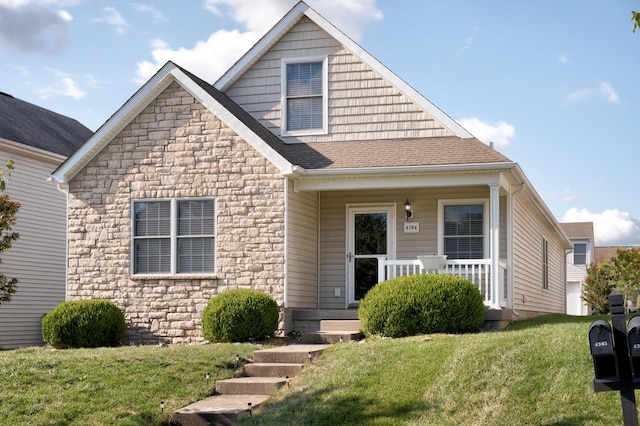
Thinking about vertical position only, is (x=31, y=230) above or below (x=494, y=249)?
above

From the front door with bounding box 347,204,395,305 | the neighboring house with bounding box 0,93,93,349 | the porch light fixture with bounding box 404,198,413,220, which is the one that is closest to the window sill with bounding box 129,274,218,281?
the front door with bounding box 347,204,395,305

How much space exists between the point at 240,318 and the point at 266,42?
619 cm

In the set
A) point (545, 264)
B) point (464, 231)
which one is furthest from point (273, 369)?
point (545, 264)

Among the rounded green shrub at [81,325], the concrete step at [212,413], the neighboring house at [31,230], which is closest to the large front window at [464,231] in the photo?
the rounded green shrub at [81,325]

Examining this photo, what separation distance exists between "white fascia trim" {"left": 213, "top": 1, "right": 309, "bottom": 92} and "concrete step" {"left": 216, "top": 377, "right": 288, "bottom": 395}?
8.34 metres

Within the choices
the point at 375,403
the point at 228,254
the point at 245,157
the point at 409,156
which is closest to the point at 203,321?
the point at 228,254

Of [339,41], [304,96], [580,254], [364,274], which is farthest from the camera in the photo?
[580,254]

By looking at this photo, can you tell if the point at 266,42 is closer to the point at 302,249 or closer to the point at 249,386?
the point at 302,249

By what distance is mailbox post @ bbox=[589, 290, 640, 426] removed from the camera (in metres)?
5.75

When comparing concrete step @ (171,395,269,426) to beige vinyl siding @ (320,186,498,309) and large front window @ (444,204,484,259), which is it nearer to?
beige vinyl siding @ (320,186,498,309)

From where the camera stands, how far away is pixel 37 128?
74.5 feet

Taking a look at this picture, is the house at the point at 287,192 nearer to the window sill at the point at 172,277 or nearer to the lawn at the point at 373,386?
the window sill at the point at 172,277

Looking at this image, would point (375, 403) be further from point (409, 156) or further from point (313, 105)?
point (313, 105)

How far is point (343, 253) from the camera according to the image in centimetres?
1645
